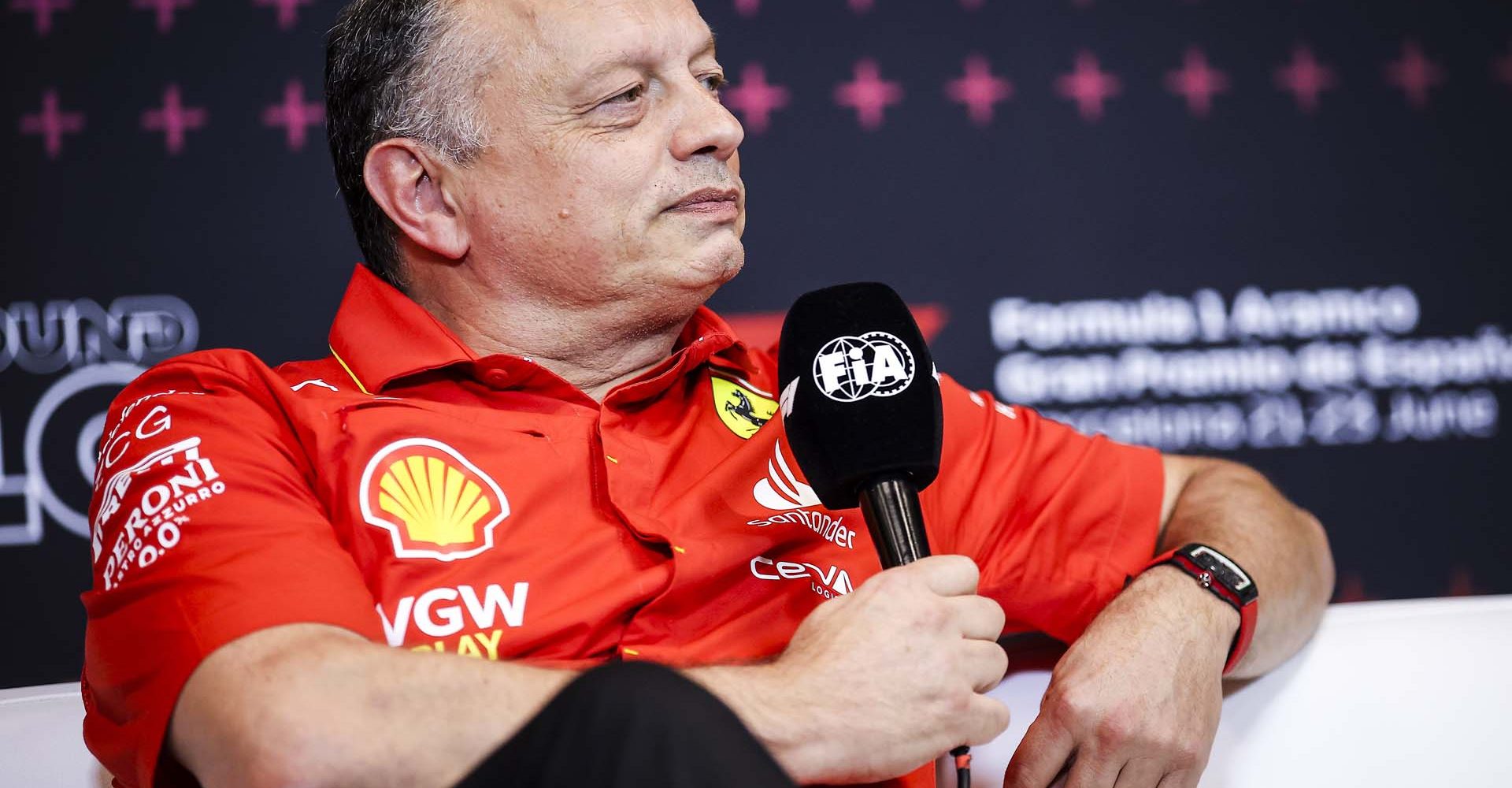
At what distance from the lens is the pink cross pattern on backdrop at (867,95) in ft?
6.62

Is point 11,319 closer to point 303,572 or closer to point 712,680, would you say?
point 303,572

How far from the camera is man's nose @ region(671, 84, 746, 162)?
139cm

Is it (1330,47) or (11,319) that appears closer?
(11,319)

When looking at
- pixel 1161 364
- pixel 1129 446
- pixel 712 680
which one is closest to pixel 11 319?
pixel 712 680

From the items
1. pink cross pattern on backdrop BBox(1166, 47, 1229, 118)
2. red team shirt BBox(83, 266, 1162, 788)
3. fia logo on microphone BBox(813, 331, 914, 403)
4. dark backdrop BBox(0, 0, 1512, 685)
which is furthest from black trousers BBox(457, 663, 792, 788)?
pink cross pattern on backdrop BBox(1166, 47, 1229, 118)

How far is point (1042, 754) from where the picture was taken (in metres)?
1.14

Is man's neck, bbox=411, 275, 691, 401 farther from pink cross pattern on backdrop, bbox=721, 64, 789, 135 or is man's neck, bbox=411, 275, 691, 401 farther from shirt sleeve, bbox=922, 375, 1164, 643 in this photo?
pink cross pattern on backdrop, bbox=721, 64, 789, 135

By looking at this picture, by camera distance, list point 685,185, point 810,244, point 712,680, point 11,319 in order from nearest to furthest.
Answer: point 712,680
point 685,185
point 11,319
point 810,244

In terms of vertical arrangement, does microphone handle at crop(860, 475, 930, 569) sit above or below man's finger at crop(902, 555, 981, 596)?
above

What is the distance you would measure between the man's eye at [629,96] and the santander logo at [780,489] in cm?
41

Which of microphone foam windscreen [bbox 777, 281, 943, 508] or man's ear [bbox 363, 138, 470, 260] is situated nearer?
microphone foam windscreen [bbox 777, 281, 943, 508]

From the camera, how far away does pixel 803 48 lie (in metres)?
2.02

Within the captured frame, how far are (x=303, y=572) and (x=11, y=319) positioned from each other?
1.14 metres

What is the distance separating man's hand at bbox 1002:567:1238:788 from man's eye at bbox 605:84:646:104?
2.37 feet
